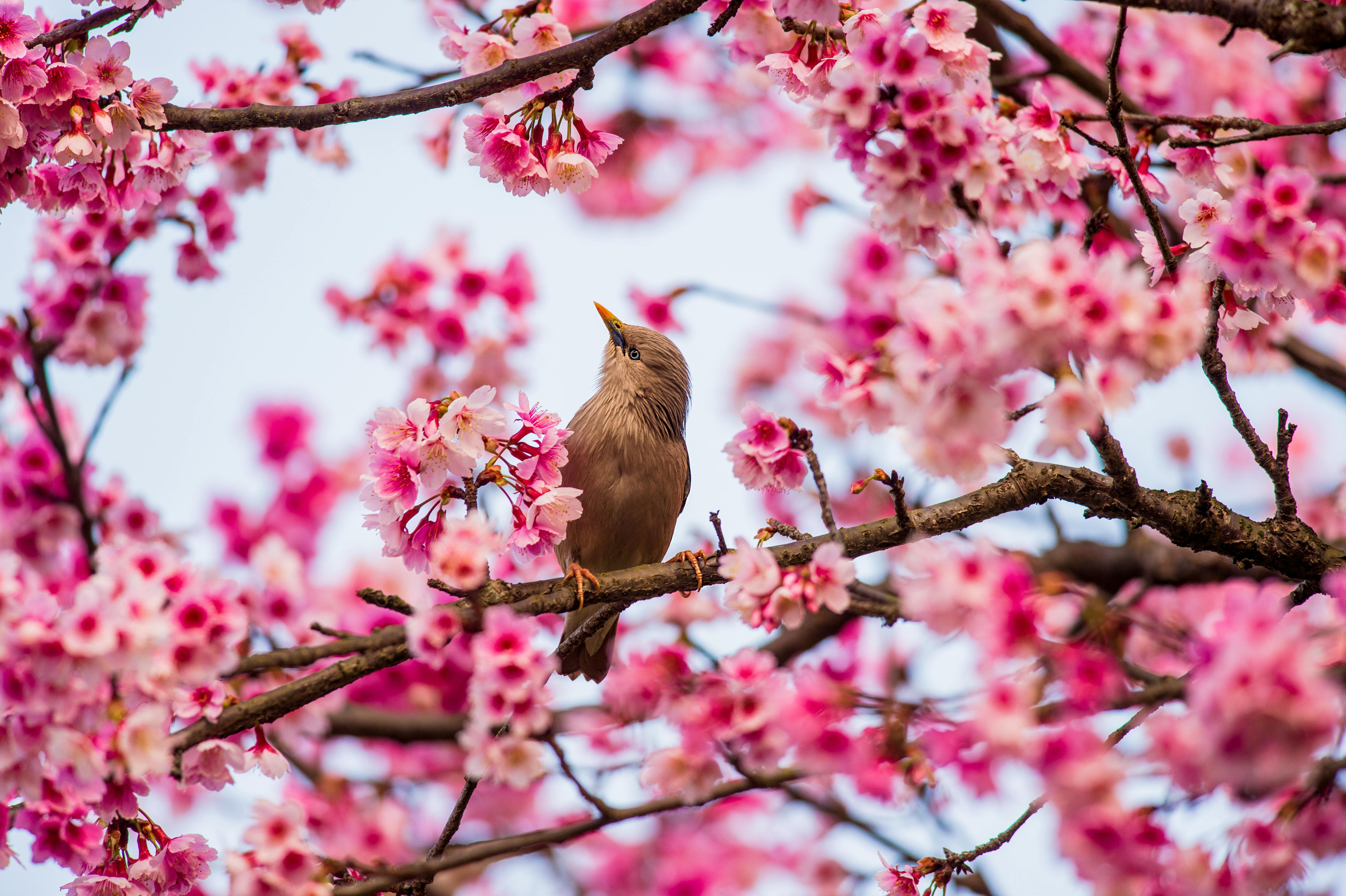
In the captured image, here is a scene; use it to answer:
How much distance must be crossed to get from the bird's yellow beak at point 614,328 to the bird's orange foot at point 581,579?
2036mm

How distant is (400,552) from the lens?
7.86 ft

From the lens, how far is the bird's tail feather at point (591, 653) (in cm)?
406

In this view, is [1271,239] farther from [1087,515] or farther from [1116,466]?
[1087,515]

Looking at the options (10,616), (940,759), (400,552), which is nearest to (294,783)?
(400,552)

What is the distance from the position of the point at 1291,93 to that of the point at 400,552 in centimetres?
641

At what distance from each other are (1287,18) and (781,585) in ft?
4.78

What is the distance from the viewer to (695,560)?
2688 mm

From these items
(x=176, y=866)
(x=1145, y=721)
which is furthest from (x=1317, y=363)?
(x=176, y=866)

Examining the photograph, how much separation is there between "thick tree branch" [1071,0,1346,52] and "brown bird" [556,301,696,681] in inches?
92.5

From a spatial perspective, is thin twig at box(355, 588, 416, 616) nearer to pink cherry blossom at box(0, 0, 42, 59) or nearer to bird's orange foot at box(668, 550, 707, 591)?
bird's orange foot at box(668, 550, 707, 591)

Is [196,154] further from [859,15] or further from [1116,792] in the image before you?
[1116,792]

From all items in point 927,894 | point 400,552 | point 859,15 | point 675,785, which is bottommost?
point 927,894

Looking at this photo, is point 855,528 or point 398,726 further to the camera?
point 398,726

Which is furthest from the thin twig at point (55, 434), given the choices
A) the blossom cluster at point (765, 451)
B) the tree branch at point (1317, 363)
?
the tree branch at point (1317, 363)
